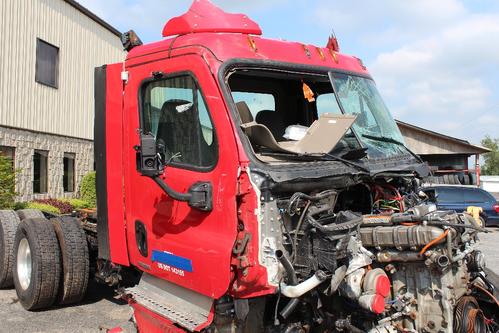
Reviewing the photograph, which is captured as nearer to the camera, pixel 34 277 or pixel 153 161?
pixel 153 161

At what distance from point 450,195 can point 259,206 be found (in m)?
15.1

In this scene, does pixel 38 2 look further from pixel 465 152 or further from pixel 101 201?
pixel 465 152

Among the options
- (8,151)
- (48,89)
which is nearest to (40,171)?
(8,151)

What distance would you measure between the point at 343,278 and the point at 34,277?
3967 mm

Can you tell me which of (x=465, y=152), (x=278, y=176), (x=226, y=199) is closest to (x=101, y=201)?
(x=226, y=199)

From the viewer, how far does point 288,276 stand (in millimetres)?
3326

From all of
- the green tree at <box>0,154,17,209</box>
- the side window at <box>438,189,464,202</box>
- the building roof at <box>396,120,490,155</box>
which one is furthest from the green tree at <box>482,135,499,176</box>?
the green tree at <box>0,154,17,209</box>

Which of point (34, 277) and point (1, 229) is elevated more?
point (1, 229)

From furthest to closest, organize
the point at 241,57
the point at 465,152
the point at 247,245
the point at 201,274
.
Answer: the point at 465,152 → the point at 241,57 → the point at 201,274 → the point at 247,245

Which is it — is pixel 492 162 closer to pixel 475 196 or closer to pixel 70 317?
pixel 475 196

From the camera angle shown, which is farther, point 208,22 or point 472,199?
point 472,199

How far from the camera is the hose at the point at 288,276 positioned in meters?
3.26

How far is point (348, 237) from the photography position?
337 cm

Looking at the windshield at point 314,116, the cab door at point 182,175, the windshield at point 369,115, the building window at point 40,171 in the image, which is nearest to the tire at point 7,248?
the cab door at point 182,175
